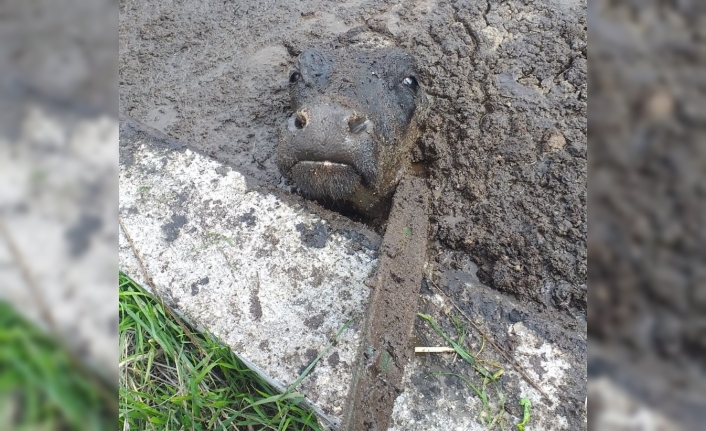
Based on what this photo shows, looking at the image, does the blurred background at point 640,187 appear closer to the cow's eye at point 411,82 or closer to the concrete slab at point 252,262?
the concrete slab at point 252,262

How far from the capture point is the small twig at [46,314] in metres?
0.36

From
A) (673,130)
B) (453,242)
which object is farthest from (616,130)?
(453,242)

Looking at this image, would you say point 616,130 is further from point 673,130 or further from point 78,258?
point 78,258

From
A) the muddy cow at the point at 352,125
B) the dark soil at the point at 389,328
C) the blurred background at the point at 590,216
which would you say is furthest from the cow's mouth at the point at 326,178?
the blurred background at the point at 590,216

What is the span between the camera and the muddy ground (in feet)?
8.71

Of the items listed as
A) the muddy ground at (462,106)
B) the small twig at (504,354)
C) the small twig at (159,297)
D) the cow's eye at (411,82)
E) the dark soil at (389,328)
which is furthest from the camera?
the cow's eye at (411,82)

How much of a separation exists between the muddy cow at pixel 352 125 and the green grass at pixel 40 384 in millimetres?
2094

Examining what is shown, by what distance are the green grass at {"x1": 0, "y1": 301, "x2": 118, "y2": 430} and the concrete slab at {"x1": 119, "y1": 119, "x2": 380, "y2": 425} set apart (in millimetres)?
1734

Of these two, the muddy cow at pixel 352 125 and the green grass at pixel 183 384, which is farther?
the muddy cow at pixel 352 125

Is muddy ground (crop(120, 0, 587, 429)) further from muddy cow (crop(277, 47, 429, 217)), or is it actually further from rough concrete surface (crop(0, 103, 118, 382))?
rough concrete surface (crop(0, 103, 118, 382))

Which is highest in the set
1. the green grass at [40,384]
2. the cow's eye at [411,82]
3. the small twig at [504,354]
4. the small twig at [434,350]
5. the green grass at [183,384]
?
the green grass at [40,384]

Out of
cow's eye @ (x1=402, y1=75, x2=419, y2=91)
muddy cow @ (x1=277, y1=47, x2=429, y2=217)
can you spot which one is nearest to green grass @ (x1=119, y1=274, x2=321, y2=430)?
muddy cow @ (x1=277, y1=47, x2=429, y2=217)

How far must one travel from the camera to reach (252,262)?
8.21ft

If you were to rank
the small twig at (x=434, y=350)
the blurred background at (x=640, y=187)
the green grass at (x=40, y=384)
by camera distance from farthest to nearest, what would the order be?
1. the small twig at (x=434, y=350)
2. the blurred background at (x=640, y=187)
3. the green grass at (x=40, y=384)
